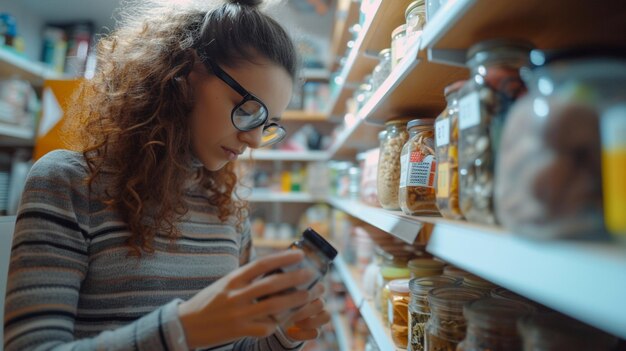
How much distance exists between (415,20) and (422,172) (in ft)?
1.25

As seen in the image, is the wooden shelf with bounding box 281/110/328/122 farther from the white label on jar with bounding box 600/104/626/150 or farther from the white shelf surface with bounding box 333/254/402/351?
the white label on jar with bounding box 600/104/626/150

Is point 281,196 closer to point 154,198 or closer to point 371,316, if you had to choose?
point 371,316

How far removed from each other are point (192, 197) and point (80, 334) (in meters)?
0.43

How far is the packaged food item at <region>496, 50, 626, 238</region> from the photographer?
0.34 metres

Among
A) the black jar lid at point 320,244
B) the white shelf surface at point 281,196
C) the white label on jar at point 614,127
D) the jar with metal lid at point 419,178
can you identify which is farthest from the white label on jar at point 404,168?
the white shelf surface at point 281,196

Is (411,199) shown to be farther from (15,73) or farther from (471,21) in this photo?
(15,73)

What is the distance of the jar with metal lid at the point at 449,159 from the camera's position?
0.57 metres

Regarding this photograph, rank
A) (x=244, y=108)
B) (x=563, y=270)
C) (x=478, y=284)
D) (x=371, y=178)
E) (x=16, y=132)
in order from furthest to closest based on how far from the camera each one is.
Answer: (x=16, y=132)
(x=371, y=178)
(x=244, y=108)
(x=478, y=284)
(x=563, y=270)

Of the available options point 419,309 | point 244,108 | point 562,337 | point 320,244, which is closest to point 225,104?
point 244,108

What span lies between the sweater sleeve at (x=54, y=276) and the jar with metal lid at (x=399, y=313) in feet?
1.89

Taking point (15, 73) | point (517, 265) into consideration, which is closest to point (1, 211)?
point (15, 73)

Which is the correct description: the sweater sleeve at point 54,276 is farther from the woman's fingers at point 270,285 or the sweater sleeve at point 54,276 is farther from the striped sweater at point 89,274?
the woman's fingers at point 270,285

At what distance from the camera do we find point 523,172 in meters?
0.37

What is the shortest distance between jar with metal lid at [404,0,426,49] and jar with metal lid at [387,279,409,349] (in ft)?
2.08
